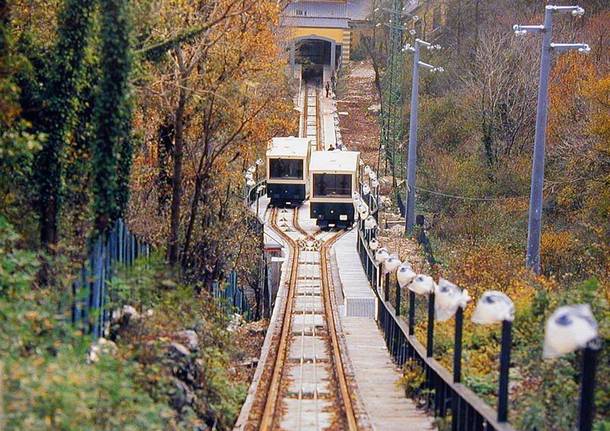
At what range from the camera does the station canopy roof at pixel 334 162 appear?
143 ft

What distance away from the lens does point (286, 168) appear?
4762 centimetres

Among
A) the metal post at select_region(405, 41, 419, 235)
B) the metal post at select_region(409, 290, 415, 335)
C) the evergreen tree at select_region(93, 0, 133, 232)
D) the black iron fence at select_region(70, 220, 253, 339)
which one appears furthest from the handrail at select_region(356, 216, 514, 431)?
the metal post at select_region(405, 41, 419, 235)

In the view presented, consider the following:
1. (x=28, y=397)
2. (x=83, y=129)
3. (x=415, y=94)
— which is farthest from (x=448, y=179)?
(x=28, y=397)

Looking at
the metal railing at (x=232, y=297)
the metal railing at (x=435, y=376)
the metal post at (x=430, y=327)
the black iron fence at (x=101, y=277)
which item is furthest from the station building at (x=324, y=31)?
the metal post at (x=430, y=327)

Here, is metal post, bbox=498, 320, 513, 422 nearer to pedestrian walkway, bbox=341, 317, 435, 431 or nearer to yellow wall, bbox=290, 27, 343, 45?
pedestrian walkway, bbox=341, 317, 435, 431

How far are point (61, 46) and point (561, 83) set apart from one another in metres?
28.4

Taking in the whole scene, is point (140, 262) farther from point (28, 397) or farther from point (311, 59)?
point (311, 59)

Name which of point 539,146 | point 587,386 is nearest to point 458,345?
point 587,386

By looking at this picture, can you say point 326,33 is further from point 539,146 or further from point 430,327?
point 430,327

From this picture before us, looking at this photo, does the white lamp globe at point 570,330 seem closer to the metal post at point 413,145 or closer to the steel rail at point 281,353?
the steel rail at point 281,353

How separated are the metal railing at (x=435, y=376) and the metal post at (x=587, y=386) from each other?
71.2 inches

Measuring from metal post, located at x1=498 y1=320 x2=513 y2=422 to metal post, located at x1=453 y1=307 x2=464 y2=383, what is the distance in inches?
81.4

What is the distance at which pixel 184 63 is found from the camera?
72.8ft

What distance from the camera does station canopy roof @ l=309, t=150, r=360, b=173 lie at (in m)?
43.5
